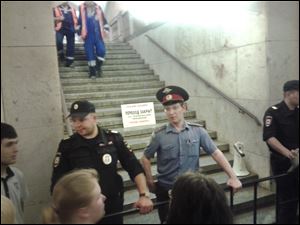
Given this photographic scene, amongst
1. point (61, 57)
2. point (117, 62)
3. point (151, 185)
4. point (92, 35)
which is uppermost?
point (92, 35)

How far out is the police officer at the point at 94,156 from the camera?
7.12 ft

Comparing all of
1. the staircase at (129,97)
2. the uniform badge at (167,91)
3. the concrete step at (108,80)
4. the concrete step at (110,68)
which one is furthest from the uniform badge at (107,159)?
the concrete step at (110,68)

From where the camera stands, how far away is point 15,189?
2.05 meters

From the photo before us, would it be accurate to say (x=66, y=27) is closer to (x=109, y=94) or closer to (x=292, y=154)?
(x=109, y=94)

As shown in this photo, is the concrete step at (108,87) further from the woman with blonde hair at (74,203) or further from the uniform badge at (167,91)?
the woman with blonde hair at (74,203)

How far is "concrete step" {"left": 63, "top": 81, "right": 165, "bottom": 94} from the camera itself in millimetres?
5828

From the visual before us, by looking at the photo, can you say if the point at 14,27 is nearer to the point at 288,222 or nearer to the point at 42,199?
the point at 42,199

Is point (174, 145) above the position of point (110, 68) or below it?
below

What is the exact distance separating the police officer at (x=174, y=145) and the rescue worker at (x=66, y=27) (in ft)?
14.9

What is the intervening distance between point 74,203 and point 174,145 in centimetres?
131

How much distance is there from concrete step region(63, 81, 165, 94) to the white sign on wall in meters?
1.18

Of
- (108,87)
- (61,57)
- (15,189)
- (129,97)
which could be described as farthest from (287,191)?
(61,57)

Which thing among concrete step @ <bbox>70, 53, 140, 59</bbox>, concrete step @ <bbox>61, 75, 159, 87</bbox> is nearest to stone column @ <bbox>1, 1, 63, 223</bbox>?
concrete step @ <bbox>61, 75, 159, 87</bbox>

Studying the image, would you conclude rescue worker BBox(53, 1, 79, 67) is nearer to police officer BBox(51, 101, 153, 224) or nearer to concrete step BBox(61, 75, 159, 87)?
concrete step BBox(61, 75, 159, 87)
